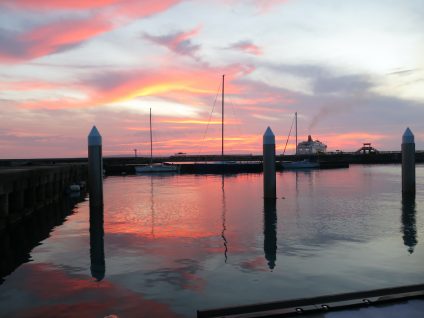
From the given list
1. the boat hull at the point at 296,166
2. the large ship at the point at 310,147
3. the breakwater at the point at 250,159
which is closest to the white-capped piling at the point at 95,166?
the breakwater at the point at 250,159

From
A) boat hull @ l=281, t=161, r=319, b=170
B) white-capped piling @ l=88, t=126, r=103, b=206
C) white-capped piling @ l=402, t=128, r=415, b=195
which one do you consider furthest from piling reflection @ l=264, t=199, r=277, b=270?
boat hull @ l=281, t=161, r=319, b=170

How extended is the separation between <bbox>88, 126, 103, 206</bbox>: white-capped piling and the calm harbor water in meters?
1.53

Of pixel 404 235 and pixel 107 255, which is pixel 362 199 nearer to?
pixel 404 235

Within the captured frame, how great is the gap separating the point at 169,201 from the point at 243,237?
13971 millimetres

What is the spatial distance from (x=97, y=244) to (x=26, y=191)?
10006mm

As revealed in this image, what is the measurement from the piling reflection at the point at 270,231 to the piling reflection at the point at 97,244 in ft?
14.9

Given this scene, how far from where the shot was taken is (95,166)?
2203cm

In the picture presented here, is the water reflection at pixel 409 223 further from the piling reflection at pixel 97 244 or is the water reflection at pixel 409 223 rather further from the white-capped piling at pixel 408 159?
the piling reflection at pixel 97 244

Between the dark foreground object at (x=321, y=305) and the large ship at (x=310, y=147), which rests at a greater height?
the large ship at (x=310, y=147)

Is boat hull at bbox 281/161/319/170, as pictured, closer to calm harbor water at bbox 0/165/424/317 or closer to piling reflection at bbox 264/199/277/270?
piling reflection at bbox 264/199/277/270

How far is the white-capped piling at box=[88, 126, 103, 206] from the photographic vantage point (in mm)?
22047

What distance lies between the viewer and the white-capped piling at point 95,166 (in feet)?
72.3

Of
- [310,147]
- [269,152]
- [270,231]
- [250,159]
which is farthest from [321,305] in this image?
[310,147]

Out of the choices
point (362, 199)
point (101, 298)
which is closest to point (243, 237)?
point (101, 298)
